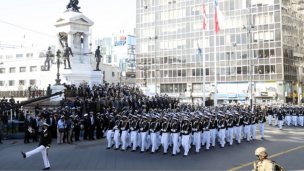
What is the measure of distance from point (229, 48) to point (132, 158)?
47717mm

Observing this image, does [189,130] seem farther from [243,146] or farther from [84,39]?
[84,39]

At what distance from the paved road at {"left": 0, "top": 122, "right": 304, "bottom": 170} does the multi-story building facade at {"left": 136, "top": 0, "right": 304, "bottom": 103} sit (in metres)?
33.5

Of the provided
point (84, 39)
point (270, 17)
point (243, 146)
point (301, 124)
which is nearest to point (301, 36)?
point (270, 17)

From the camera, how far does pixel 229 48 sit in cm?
5769

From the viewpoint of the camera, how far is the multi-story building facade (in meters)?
54.2

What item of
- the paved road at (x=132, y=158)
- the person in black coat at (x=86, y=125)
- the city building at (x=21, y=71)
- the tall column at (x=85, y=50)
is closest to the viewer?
the paved road at (x=132, y=158)

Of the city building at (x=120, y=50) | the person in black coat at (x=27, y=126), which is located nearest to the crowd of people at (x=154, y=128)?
the person in black coat at (x=27, y=126)

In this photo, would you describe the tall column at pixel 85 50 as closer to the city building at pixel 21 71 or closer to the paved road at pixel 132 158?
the paved road at pixel 132 158

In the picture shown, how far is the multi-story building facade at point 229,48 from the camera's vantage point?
54.2 m

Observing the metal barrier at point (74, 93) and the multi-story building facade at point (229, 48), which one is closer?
the metal barrier at point (74, 93)

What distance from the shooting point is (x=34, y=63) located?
6612 cm

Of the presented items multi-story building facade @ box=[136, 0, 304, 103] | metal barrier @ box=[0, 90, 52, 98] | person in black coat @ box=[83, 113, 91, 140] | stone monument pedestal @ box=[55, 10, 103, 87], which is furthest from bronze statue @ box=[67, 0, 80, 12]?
person in black coat @ box=[83, 113, 91, 140]

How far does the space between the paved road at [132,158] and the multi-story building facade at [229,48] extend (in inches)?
1318

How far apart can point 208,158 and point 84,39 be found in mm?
25952
